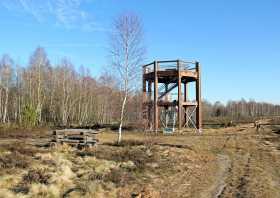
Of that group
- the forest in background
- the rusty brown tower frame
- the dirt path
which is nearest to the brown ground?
the dirt path

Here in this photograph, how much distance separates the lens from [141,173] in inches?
591

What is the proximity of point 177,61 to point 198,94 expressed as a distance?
13.5 feet

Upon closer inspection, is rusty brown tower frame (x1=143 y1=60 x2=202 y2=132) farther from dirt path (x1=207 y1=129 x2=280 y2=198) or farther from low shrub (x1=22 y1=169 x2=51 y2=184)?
low shrub (x1=22 y1=169 x2=51 y2=184)

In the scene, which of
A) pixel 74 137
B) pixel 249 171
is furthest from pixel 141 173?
pixel 74 137

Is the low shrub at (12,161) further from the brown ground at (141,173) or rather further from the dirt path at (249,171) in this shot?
the dirt path at (249,171)

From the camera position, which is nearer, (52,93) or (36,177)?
(36,177)

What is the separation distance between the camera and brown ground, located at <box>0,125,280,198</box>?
11734 mm

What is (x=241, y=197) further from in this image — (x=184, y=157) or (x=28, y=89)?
(x=28, y=89)

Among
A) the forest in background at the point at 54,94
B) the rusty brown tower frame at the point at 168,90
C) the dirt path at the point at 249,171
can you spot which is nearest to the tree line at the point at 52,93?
the forest in background at the point at 54,94

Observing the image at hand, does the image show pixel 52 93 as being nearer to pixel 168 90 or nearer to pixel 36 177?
pixel 168 90

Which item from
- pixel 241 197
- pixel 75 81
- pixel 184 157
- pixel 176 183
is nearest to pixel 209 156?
pixel 184 157

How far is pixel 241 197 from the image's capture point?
11531 millimetres

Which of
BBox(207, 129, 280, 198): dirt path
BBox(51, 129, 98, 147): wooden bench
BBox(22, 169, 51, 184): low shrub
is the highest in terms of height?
BBox(51, 129, 98, 147): wooden bench

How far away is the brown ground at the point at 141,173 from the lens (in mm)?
11734
